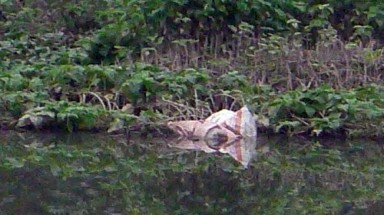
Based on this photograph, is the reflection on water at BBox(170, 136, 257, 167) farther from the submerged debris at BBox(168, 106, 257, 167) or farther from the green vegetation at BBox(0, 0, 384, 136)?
the green vegetation at BBox(0, 0, 384, 136)

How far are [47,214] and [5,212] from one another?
257mm

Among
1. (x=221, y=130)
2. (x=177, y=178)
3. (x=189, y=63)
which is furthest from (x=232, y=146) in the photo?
(x=189, y=63)

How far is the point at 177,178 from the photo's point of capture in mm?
7941

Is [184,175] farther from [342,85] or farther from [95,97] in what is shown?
[342,85]

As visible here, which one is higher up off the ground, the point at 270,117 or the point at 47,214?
Answer: the point at 47,214

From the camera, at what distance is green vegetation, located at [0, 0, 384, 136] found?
1090 cm

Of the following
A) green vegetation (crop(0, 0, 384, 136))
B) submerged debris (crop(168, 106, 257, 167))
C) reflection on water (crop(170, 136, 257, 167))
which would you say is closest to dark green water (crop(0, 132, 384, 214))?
reflection on water (crop(170, 136, 257, 167))

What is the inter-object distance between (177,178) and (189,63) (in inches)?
191

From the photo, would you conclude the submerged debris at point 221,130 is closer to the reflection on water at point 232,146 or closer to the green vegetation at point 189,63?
the reflection on water at point 232,146

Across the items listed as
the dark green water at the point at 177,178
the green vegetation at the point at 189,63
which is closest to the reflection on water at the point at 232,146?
the dark green water at the point at 177,178

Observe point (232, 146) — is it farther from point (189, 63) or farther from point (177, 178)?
point (189, 63)

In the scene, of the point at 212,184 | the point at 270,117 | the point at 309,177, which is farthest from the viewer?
the point at 270,117

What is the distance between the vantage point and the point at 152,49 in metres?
12.8

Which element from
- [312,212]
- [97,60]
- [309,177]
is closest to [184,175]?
[309,177]
